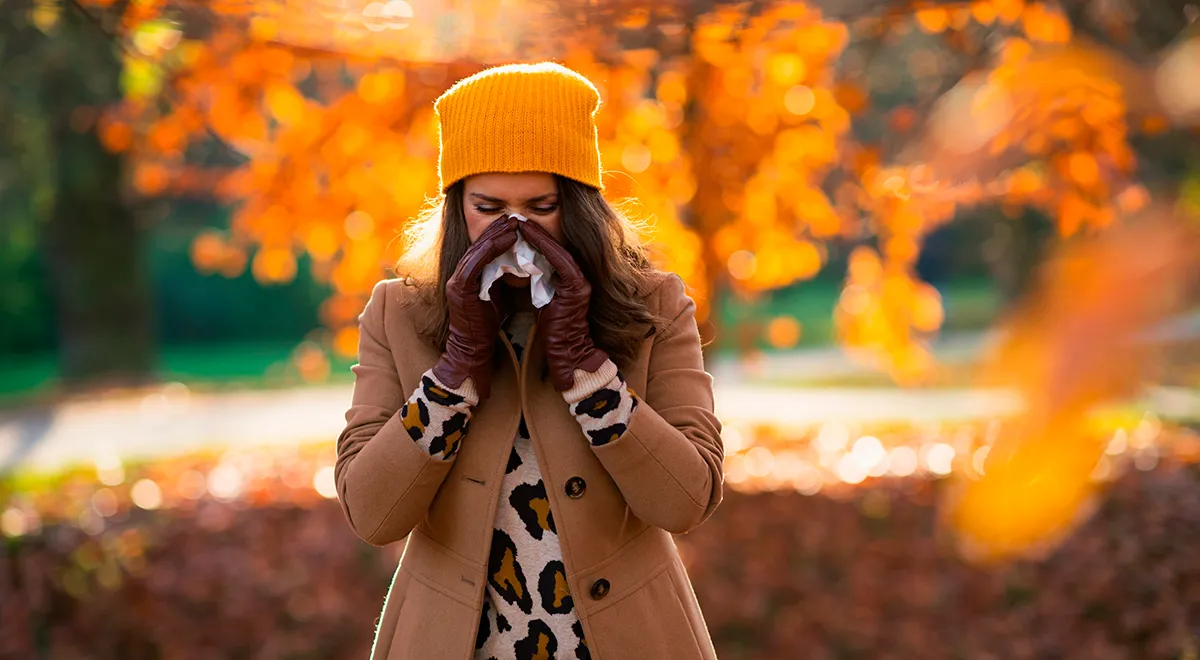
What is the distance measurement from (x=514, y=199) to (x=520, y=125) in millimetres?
130

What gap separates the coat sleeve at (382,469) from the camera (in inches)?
77.3

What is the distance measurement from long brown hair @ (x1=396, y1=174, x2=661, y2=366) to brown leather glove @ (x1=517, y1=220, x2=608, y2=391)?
0.37ft

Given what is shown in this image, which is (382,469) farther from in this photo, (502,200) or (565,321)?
(502,200)

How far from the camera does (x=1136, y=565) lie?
5891mm

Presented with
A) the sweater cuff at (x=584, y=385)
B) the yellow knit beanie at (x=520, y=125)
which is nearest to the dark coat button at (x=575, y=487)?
the sweater cuff at (x=584, y=385)

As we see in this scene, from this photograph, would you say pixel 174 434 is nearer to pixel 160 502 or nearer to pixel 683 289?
pixel 160 502

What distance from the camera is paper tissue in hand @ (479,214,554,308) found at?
1.94m

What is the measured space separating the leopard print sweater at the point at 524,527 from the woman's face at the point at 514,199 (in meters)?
0.29

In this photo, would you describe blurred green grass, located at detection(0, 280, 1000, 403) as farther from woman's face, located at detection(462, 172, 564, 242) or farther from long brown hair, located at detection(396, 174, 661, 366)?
woman's face, located at detection(462, 172, 564, 242)

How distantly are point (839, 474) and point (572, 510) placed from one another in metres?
6.16

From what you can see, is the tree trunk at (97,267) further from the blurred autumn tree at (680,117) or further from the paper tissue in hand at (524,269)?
the paper tissue in hand at (524,269)

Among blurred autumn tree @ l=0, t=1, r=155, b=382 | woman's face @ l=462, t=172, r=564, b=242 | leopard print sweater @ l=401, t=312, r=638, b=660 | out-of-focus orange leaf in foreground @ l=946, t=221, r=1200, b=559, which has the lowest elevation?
out-of-focus orange leaf in foreground @ l=946, t=221, r=1200, b=559

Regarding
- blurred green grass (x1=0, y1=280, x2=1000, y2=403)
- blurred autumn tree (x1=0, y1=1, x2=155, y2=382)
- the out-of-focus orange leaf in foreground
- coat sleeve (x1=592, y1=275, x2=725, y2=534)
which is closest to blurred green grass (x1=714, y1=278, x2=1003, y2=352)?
blurred green grass (x1=0, y1=280, x2=1000, y2=403)

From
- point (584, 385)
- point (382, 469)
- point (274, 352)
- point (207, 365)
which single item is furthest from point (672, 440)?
point (274, 352)
